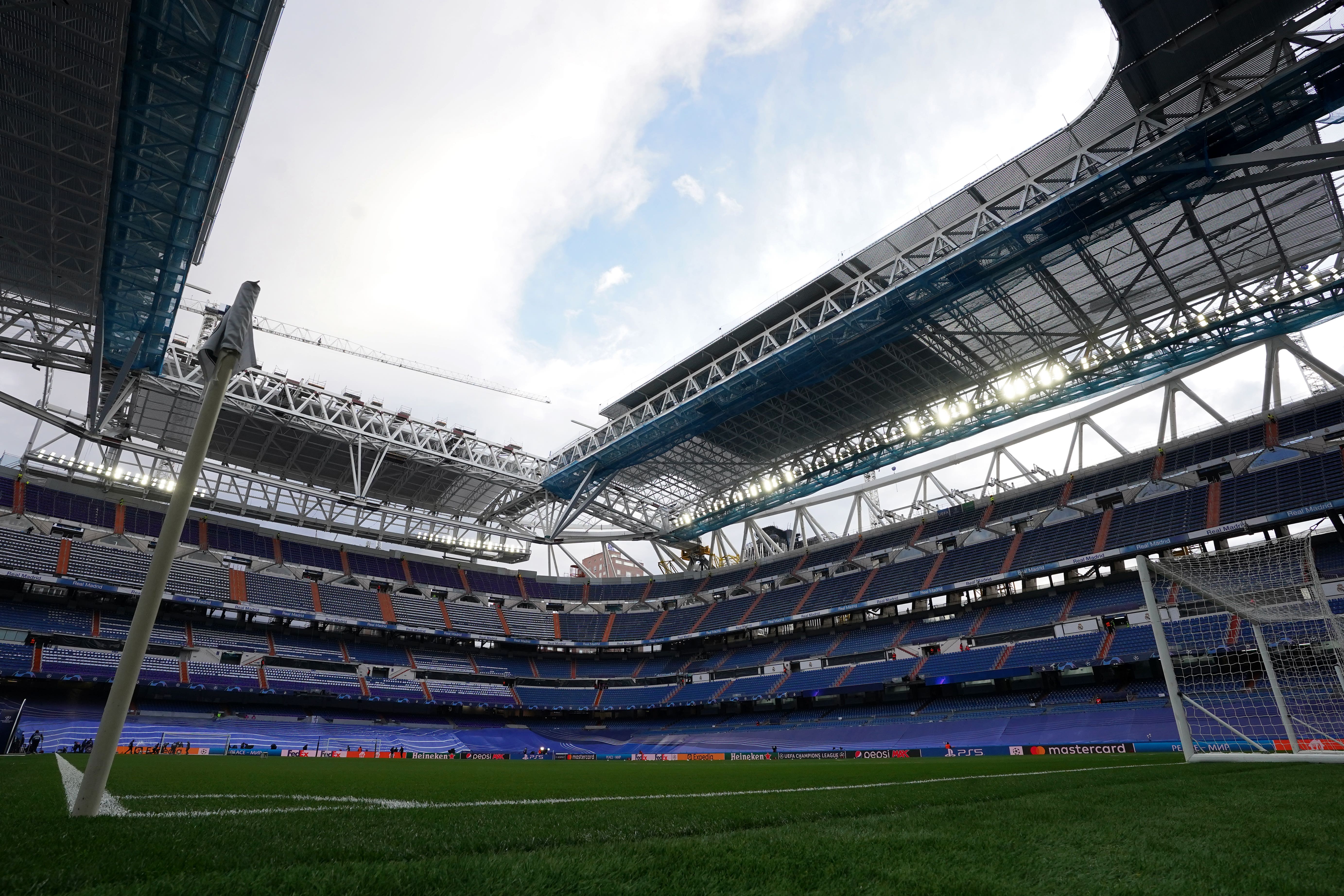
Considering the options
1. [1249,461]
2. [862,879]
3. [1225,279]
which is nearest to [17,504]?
[862,879]

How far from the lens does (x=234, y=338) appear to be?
5.16m

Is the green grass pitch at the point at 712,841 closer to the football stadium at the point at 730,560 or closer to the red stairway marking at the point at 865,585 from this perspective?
the football stadium at the point at 730,560

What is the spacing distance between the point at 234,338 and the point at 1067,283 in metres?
30.9

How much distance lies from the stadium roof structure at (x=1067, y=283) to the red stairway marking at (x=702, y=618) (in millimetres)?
17231

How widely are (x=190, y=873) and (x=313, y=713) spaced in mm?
45772

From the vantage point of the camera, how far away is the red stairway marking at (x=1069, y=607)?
3562 cm

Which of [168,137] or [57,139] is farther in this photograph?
[168,137]

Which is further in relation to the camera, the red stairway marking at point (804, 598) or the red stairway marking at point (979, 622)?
the red stairway marking at point (804, 598)

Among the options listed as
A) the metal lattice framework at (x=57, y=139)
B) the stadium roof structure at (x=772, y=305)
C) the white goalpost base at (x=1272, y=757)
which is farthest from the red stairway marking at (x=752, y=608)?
the metal lattice framework at (x=57, y=139)

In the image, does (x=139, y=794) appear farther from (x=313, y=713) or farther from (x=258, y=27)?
(x=313, y=713)

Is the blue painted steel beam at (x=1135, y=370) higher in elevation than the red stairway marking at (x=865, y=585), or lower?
higher

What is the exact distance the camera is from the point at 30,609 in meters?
36.6

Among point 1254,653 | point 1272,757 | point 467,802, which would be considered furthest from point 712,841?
point 1254,653

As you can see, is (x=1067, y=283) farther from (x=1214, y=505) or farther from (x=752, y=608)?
(x=752, y=608)
